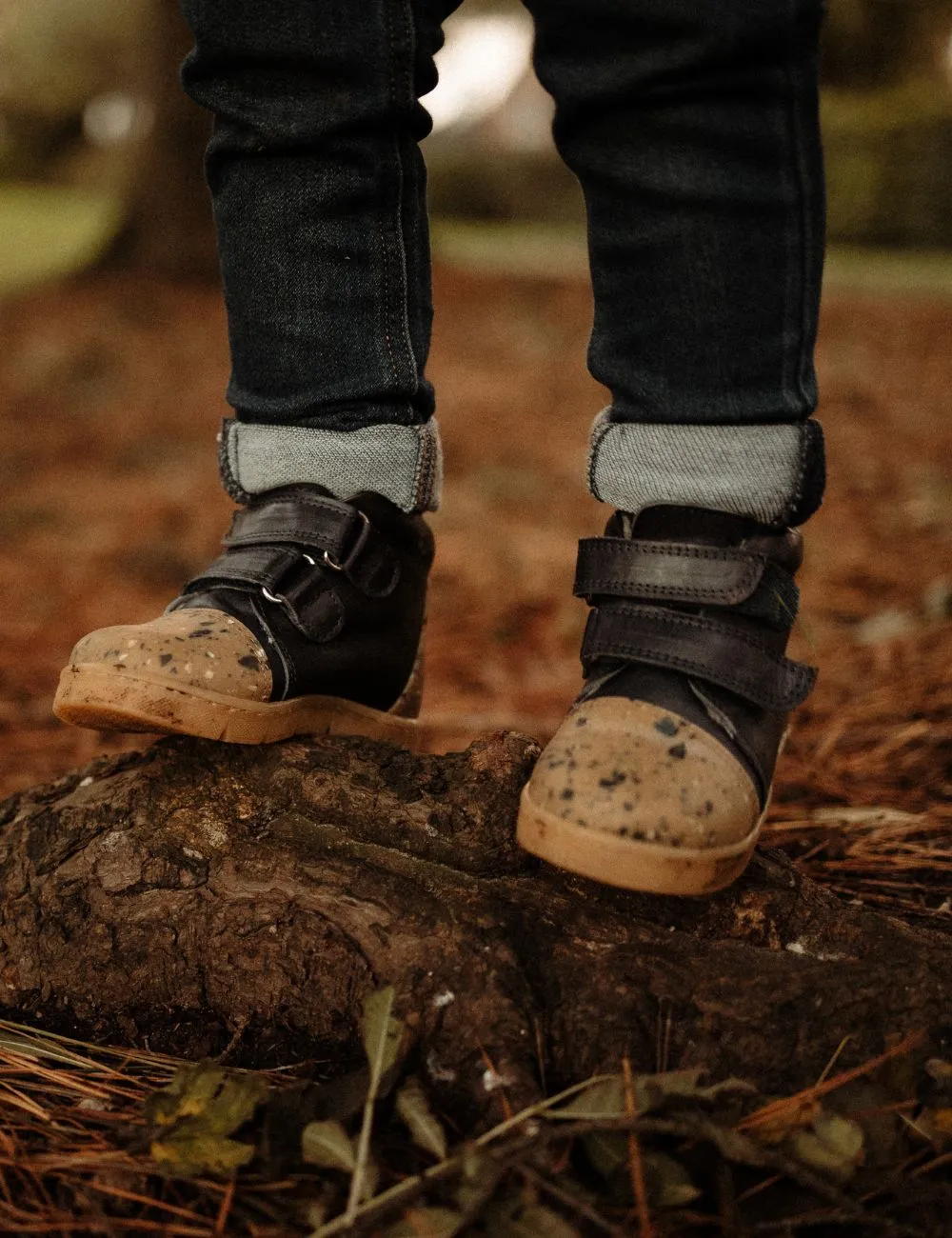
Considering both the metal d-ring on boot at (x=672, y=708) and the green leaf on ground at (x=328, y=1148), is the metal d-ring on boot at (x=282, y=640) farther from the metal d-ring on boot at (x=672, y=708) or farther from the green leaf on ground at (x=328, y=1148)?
the green leaf on ground at (x=328, y=1148)

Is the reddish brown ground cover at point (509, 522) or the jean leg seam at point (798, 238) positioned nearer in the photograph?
the jean leg seam at point (798, 238)

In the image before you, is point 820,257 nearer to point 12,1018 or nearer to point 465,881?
point 465,881

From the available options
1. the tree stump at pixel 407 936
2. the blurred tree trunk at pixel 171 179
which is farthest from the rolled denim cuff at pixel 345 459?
the blurred tree trunk at pixel 171 179

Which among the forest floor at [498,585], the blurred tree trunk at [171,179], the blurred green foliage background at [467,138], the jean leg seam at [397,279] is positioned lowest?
the forest floor at [498,585]

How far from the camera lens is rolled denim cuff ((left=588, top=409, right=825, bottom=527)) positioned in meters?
1.05

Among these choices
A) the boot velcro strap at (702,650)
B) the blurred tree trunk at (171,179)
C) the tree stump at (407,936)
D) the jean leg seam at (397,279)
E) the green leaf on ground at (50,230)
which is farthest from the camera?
the green leaf on ground at (50,230)

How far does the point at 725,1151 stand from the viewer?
2.39 ft

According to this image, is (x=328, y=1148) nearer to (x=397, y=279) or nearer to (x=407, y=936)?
(x=407, y=936)

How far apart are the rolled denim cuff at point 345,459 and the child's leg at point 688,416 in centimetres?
22

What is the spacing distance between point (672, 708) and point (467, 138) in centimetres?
1457

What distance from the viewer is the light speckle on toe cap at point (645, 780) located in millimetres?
916

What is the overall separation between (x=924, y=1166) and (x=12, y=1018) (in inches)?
33.9

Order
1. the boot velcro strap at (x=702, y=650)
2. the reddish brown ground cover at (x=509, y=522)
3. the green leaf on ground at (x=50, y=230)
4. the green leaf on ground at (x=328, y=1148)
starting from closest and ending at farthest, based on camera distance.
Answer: the green leaf on ground at (x=328, y=1148)
the boot velcro strap at (x=702, y=650)
the reddish brown ground cover at (x=509, y=522)
the green leaf on ground at (x=50, y=230)

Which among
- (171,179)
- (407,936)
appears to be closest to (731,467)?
(407,936)
